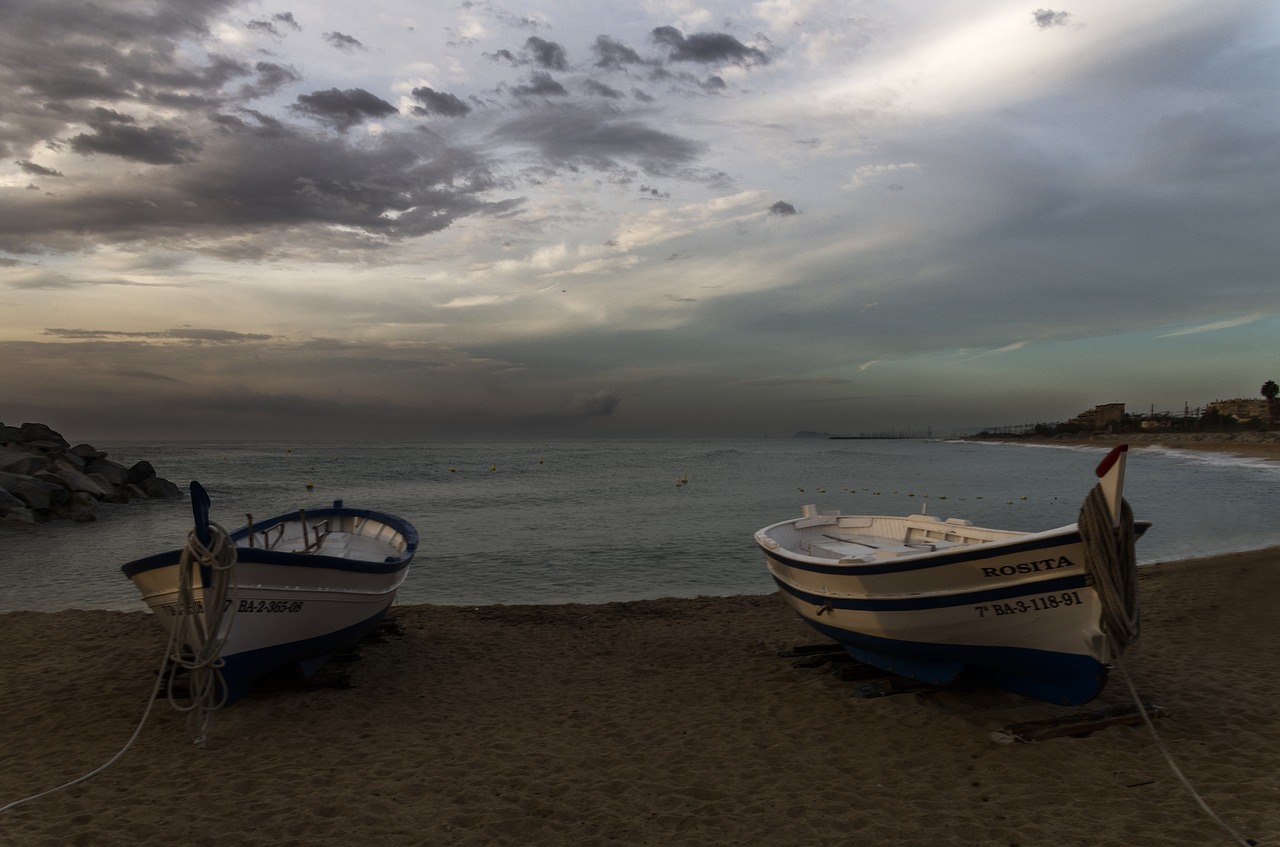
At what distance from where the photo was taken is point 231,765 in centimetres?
633

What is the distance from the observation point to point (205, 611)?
6742 millimetres

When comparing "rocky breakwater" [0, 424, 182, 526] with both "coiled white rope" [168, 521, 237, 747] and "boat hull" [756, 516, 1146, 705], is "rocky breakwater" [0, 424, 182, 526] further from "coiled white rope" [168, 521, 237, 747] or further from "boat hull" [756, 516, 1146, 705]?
"boat hull" [756, 516, 1146, 705]

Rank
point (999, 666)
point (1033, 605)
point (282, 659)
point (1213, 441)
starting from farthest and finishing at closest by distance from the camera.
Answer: point (1213, 441)
point (282, 659)
point (999, 666)
point (1033, 605)

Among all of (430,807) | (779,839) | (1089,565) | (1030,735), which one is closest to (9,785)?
(430,807)

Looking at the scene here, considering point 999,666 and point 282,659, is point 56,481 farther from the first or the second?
point 999,666

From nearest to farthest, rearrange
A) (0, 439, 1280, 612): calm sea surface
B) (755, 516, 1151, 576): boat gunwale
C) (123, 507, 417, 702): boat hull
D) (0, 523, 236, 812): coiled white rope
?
(755, 516, 1151, 576): boat gunwale
(0, 523, 236, 812): coiled white rope
(123, 507, 417, 702): boat hull
(0, 439, 1280, 612): calm sea surface

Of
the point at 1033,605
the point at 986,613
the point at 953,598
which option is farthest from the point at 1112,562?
the point at 953,598

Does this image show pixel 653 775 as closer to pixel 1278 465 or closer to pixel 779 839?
pixel 779 839

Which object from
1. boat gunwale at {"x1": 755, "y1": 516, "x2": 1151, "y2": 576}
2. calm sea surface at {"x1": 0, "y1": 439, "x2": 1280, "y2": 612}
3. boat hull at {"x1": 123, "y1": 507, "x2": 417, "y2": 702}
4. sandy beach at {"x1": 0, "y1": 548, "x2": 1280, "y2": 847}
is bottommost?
calm sea surface at {"x1": 0, "y1": 439, "x2": 1280, "y2": 612}

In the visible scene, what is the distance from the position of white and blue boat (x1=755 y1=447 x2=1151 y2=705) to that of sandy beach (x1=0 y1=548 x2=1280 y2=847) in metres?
0.49

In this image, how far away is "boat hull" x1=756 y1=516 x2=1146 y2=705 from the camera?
605cm

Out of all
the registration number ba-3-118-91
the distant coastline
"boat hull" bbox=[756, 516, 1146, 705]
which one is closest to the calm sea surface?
"boat hull" bbox=[756, 516, 1146, 705]

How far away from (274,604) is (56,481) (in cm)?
3091

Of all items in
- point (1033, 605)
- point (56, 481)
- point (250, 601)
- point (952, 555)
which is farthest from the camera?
point (56, 481)
